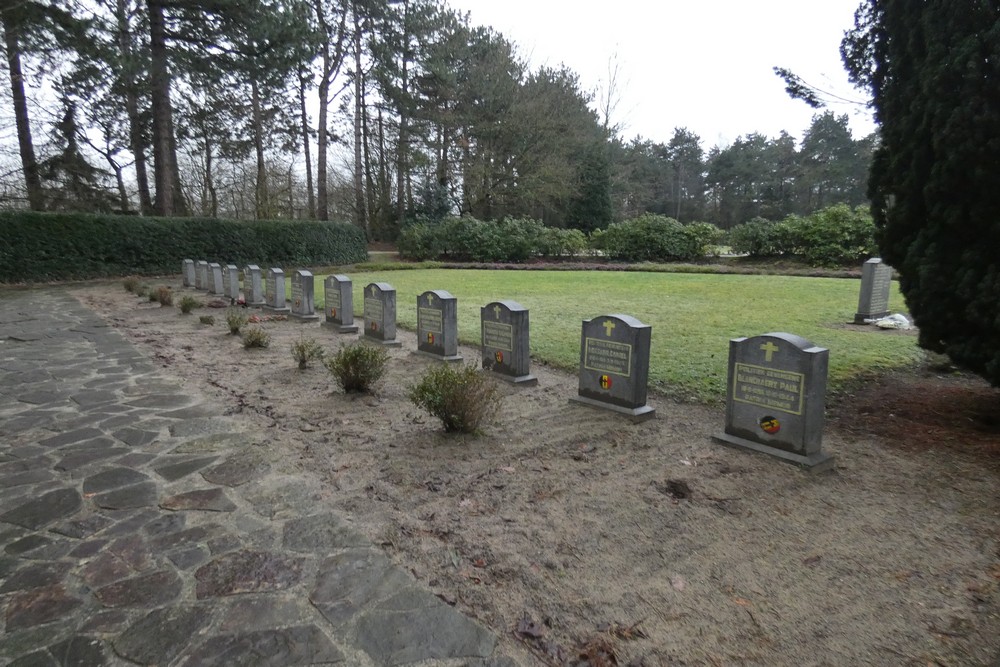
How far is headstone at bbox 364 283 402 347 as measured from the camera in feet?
28.0

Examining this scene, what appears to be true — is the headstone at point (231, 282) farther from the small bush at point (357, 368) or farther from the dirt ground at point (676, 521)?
the small bush at point (357, 368)

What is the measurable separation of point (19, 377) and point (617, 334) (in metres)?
A: 6.58

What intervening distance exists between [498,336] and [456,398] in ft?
7.11

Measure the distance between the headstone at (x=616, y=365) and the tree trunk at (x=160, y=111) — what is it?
18350mm

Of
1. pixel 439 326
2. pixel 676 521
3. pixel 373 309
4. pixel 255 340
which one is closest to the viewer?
pixel 676 521

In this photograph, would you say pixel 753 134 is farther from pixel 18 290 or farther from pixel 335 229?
pixel 18 290

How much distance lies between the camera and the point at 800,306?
12.2m

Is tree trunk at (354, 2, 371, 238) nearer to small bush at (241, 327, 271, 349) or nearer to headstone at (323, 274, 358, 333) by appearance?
headstone at (323, 274, 358, 333)

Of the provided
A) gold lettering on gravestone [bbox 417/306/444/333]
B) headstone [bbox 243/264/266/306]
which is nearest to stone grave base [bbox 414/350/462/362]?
gold lettering on gravestone [bbox 417/306/444/333]

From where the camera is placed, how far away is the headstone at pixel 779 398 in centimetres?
396

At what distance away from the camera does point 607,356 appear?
5.29m

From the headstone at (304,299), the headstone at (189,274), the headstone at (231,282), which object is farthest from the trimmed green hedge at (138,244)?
the headstone at (304,299)

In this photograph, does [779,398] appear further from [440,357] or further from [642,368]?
[440,357]

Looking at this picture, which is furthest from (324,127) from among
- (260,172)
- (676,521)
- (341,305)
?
(676,521)
